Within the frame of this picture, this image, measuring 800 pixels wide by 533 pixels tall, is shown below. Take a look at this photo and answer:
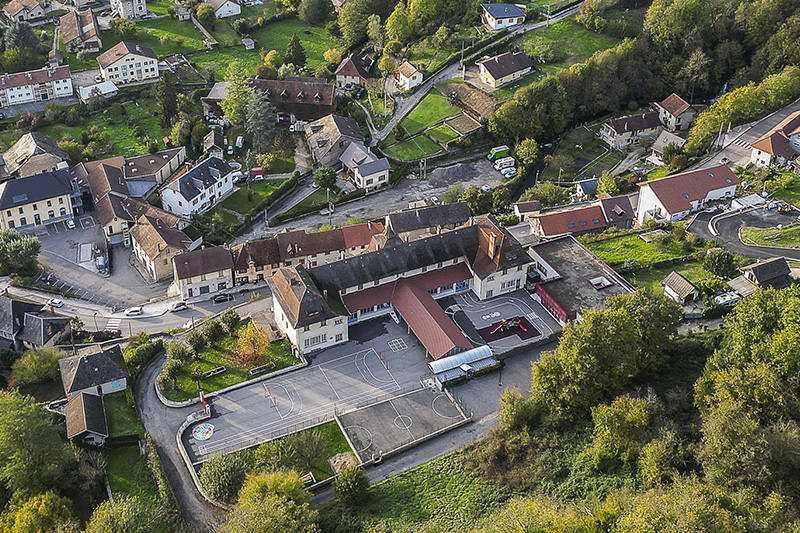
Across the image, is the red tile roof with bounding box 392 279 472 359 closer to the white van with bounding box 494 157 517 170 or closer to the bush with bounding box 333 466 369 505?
the bush with bounding box 333 466 369 505

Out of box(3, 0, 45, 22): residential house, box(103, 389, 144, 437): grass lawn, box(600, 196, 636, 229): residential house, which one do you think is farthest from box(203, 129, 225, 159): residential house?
box(3, 0, 45, 22): residential house

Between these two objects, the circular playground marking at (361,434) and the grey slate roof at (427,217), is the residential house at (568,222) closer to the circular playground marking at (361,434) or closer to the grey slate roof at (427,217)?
the grey slate roof at (427,217)

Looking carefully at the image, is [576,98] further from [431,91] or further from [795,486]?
[795,486]

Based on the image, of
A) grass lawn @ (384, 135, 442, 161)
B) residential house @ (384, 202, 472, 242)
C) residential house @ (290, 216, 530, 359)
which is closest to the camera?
residential house @ (290, 216, 530, 359)

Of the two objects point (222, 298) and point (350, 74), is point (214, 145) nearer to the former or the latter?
point (350, 74)

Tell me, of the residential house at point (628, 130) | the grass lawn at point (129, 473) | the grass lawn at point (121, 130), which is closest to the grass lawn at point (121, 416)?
the grass lawn at point (129, 473)

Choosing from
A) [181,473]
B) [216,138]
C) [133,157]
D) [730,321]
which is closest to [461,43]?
[216,138]
